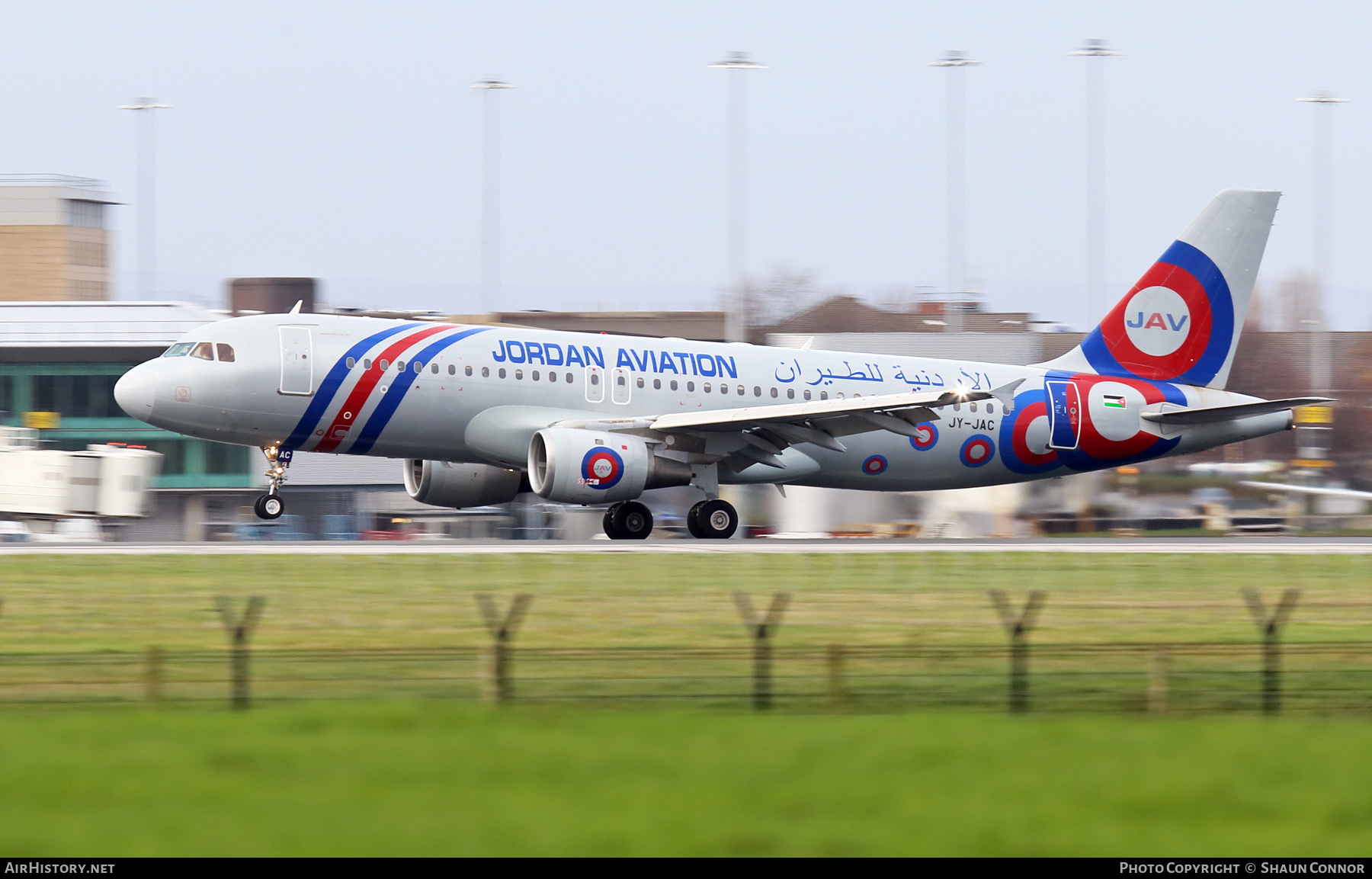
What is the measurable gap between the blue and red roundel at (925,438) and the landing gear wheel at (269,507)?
46.2ft

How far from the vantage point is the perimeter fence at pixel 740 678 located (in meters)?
14.3

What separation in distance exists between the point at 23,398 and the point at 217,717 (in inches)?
1991

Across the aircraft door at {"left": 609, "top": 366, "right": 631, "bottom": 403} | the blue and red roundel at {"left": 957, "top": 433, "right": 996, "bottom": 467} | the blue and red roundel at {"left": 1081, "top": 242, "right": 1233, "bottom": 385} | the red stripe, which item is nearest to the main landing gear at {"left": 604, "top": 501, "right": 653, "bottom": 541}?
the aircraft door at {"left": 609, "top": 366, "right": 631, "bottom": 403}

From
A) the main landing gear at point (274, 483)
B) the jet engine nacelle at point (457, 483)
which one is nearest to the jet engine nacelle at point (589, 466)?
the jet engine nacelle at point (457, 483)

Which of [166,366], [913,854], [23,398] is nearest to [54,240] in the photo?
[23,398]

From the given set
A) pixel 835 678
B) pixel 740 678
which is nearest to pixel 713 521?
pixel 740 678

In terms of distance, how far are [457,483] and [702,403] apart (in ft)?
19.3

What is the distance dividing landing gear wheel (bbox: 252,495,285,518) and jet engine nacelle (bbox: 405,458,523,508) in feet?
12.8

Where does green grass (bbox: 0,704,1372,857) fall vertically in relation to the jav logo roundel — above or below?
below

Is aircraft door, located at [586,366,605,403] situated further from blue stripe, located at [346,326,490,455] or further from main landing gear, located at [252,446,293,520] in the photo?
main landing gear, located at [252,446,293,520]

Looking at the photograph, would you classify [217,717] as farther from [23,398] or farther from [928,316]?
[928,316]

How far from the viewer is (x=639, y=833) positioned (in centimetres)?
984

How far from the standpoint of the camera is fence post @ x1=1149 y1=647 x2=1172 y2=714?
A: 14289 millimetres

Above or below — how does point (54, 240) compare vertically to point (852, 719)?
above
